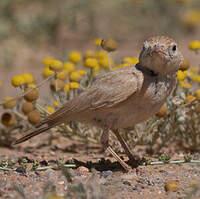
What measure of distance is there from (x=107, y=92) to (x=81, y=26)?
7.96 m

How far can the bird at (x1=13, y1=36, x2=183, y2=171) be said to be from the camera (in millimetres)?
3805

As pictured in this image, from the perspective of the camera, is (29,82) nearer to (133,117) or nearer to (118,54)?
(133,117)

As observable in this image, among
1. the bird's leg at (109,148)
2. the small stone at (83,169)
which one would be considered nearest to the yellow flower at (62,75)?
the bird's leg at (109,148)

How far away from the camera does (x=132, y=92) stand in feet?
12.5

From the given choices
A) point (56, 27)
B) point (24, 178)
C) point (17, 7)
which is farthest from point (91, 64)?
point (17, 7)

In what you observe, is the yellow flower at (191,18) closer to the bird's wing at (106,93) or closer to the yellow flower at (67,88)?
the yellow flower at (67,88)

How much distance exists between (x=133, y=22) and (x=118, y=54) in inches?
80.7

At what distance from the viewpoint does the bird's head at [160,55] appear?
12.2 feet

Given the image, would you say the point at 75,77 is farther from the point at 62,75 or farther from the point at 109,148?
the point at 109,148

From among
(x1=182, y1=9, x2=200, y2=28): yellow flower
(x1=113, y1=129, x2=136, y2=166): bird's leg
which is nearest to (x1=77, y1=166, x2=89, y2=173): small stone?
(x1=113, y1=129, x2=136, y2=166): bird's leg

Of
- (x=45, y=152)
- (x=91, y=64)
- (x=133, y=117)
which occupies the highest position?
(x=91, y=64)

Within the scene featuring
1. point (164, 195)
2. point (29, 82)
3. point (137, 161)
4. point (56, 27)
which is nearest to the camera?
Answer: point (164, 195)

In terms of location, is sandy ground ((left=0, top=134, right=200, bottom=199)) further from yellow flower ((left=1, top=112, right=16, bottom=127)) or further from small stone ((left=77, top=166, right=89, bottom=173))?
yellow flower ((left=1, top=112, right=16, bottom=127))

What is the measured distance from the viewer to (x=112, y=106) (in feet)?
12.8
